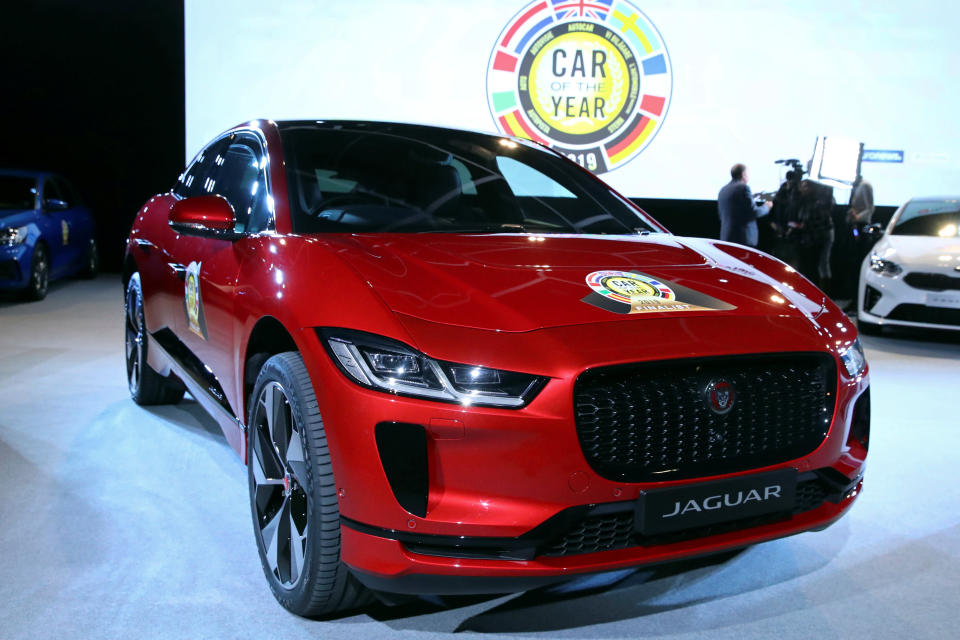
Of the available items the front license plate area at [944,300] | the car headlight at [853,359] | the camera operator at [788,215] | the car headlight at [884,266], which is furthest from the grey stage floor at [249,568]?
the camera operator at [788,215]

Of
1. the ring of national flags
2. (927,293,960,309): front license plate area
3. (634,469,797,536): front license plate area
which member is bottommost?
(927,293,960,309): front license plate area

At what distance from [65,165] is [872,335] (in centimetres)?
944

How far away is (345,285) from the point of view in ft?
6.10

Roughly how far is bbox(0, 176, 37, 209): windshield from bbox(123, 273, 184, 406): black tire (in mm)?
4709

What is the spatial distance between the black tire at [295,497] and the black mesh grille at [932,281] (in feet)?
18.3

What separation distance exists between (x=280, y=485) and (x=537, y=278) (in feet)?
2.66

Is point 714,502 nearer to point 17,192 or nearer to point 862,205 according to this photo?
point 862,205

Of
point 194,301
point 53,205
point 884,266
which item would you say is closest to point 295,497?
point 194,301

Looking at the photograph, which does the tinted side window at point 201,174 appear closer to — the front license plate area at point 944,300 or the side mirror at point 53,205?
the side mirror at point 53,205

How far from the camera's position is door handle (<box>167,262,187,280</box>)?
9.61 ft

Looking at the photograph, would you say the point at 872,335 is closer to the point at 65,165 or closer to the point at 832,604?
the point at 832,604

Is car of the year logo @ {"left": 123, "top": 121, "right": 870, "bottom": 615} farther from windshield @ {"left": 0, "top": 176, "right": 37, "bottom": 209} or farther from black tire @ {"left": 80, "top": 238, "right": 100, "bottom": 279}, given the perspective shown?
black tire @ {"left": 80, "top": 238, "right": 100, "bottom": 279}

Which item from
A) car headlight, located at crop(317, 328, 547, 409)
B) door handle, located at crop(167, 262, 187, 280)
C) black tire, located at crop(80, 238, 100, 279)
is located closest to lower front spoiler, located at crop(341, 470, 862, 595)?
car headlight, located at crop(317, 328, 547, 409)

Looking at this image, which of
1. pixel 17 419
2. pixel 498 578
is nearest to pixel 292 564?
pixel 498 578
